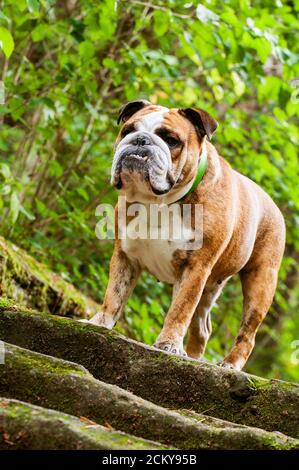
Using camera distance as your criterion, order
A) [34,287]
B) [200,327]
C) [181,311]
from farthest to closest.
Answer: [34,287] → [200,327] → [181,311]

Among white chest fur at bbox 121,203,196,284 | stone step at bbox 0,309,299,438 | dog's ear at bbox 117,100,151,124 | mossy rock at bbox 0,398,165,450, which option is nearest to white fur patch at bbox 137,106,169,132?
dog's ear at bbox 117,100,151,124

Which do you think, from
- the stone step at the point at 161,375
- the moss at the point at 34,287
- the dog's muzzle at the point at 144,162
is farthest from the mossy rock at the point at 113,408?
the moss at the point at 34,287

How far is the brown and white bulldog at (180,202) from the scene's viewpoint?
14.6 feet

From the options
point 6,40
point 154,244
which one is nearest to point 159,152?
point 154,244

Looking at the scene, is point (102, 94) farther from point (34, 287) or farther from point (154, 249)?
point (154, 249)

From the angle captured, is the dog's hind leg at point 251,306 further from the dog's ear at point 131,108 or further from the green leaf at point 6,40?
the green leaf at point 6,40

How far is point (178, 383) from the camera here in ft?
11.4

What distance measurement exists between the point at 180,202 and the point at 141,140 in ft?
1.54

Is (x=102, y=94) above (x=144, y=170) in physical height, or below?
below

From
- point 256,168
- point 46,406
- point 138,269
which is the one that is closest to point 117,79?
point 256,168

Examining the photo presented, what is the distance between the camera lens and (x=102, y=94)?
813cm

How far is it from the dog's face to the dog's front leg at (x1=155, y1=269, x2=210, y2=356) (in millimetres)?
488

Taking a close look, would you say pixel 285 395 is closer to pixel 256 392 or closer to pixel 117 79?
pixel 256 392
